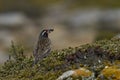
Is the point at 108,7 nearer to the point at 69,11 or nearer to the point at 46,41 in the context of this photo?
the point at 69,11

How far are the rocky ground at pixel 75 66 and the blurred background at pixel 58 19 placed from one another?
4370 centimetres

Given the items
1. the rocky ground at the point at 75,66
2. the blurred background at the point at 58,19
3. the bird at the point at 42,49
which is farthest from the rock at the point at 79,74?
the blurred background at the point at 58,19

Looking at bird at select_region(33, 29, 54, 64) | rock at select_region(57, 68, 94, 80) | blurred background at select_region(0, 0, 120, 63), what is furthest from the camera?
blurred background at select_region(0, 0, 120, 63)

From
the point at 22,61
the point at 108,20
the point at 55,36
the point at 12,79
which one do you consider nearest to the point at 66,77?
the point at 12,79

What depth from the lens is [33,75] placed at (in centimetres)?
1611

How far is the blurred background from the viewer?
68.4 meters

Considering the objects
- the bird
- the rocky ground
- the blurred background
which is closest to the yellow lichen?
the rocky ground

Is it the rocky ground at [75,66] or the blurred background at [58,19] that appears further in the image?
the blurred background at [58,19]

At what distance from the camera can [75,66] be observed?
15.4 meters

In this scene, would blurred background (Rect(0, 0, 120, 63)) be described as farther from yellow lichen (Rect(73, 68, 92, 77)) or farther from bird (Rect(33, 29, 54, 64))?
yellow lichen (Rect(73, 68, 92, 77))

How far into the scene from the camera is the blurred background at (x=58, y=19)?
68.4m

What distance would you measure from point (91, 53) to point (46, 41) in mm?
1677

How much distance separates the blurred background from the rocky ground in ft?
143

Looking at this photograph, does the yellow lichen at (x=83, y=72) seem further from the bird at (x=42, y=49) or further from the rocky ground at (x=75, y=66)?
the bird at (x=42, y=49)
